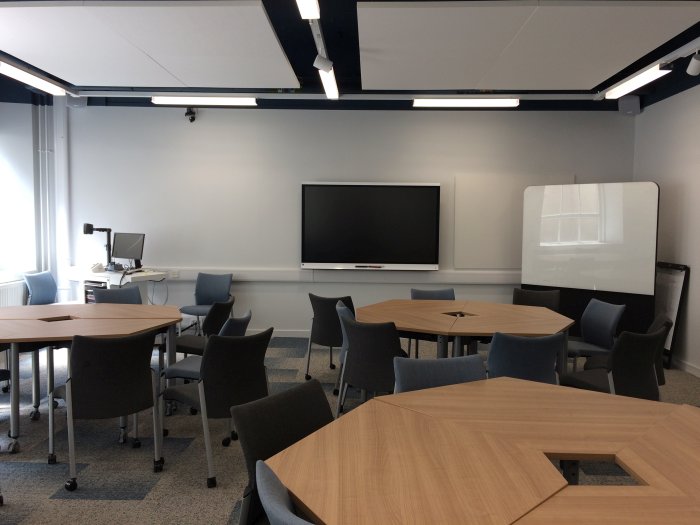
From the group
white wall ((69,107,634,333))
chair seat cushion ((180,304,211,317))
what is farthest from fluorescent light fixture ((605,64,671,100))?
chair seat cushion ((180,304,211,317))

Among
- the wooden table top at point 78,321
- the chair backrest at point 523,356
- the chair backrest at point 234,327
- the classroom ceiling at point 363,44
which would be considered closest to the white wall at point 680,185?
the classroom ceiling at point 363,44

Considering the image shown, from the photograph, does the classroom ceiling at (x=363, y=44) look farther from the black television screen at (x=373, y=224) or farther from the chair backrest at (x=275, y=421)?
the chair backrest at (x=275, y=421)

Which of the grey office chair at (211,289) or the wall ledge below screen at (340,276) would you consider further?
the wall ledge below screen at (340,276)

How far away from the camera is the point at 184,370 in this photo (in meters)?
3.65

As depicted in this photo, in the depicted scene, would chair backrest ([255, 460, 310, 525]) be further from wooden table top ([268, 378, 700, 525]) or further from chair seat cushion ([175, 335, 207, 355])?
chair seat cushion ([175, 335, 207, 355])

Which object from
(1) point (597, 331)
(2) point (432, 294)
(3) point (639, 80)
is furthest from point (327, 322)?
(3) point (639, 80)

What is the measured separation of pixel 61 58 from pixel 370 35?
9.68ft

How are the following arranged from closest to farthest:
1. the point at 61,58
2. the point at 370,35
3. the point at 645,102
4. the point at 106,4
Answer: the point at 106,4 < the point at 370,35 < the point at 61,58 < the point at 645,102

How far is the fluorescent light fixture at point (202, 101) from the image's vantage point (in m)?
6.09

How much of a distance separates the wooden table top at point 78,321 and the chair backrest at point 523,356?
7.75 ft

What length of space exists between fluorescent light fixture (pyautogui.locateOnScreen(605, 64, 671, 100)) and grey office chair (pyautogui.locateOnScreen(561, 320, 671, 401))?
2.66 metres

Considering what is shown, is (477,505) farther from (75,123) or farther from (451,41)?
(75,123)

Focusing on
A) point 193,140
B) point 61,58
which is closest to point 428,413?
point 61,58

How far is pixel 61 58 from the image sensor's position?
486cm
